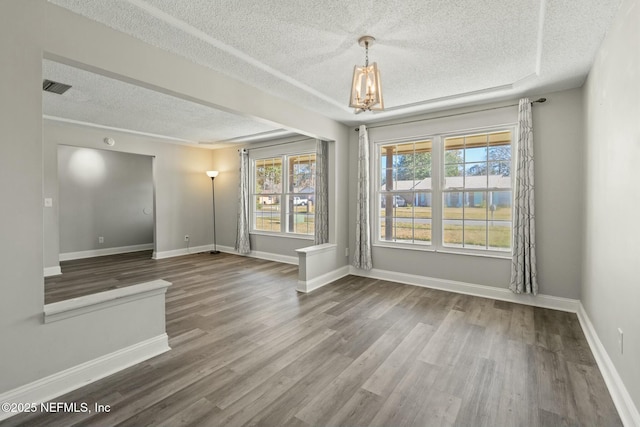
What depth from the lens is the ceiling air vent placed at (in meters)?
3.29

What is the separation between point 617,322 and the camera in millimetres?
1999

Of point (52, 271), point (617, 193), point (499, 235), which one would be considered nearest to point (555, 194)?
point (499, 235)

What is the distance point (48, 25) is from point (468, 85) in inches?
147

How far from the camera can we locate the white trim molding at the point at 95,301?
192cm

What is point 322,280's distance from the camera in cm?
449

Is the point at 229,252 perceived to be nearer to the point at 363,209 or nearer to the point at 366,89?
the point at 363,209

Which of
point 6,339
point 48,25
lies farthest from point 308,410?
point 48,25

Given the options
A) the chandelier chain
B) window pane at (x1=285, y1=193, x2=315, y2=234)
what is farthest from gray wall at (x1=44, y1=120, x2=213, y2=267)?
the chandelier chain

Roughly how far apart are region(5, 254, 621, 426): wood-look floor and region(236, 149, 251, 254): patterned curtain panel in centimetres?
272

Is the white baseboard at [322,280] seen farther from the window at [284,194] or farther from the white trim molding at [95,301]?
the white trim molding at [95,301]

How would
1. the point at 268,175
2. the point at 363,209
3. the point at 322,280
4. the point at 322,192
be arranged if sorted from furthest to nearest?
the point at 268,175
the point at 322,192
the point at 363,209
the point at 322,280

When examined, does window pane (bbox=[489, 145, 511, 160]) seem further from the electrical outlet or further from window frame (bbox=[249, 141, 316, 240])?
window frame (bbox=[249, 141, 316, 240])

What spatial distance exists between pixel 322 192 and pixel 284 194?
4.61 ft

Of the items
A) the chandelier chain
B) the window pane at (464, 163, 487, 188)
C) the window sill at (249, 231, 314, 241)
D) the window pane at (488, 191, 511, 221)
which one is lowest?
the window sill at (249, 231, 314, 241)
